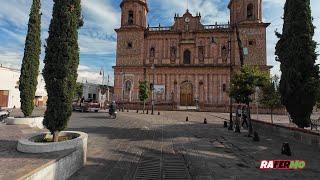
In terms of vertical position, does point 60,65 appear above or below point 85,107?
above

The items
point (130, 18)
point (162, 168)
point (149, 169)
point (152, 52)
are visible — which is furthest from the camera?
point (152, 52)

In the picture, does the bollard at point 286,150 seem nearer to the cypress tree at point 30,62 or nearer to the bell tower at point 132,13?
the cypress tree at point 30,62

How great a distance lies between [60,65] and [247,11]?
1659 inches

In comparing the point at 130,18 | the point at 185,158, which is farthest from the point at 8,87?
the point at 185,158

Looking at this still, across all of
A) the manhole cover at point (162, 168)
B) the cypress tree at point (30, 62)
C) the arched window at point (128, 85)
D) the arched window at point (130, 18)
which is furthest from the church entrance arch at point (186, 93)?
the manhole cover at point (162, 168)

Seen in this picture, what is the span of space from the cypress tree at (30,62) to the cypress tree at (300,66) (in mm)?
13327

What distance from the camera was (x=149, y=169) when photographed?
7.73 m

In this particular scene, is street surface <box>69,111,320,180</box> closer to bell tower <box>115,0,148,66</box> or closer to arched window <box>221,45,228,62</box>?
arched window <box>221,45,228,62</box>

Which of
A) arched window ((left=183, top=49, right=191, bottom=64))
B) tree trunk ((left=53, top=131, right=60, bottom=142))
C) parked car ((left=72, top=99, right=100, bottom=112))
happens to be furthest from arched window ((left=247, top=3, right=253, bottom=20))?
tree trunk ((left=53, top=131, right=60, bottom=142))

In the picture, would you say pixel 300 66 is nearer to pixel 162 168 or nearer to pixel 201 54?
pixel 162 168

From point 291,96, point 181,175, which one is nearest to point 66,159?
point 181,175

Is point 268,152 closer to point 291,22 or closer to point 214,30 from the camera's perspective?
point 291,22

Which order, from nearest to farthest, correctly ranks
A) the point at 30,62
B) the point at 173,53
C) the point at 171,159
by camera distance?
the point at 171,159 → the point at 30,62 → the point at 173,53

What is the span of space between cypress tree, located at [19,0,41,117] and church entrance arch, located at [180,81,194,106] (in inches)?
1278
